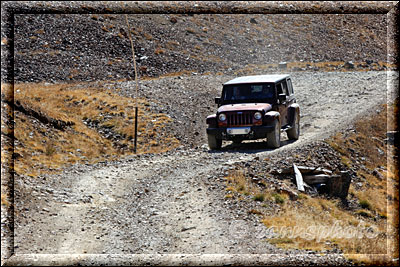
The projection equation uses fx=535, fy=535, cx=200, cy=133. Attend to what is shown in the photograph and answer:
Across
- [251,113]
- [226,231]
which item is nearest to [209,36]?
[251,113]

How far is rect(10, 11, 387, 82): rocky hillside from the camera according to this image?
34344 mm

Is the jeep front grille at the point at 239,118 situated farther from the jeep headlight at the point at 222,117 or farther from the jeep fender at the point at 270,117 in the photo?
the jeep fender at the point at 270,117

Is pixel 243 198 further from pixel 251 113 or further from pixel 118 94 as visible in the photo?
pixel 118 94

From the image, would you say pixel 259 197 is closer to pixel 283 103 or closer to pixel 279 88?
pixel 283 103

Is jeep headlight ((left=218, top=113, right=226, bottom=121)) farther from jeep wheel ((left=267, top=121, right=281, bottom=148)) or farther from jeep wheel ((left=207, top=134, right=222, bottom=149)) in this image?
jeep wheel ((left=267, top=121, right=281, bottom=148))

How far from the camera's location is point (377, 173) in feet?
57.0

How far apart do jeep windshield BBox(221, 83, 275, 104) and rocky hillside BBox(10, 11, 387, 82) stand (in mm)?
15499

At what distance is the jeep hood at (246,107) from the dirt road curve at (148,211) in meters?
1.40

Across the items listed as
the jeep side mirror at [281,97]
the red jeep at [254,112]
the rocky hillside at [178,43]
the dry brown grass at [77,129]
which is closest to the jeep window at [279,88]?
the red jeep at [254,112]

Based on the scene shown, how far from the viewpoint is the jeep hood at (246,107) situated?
58.0ft

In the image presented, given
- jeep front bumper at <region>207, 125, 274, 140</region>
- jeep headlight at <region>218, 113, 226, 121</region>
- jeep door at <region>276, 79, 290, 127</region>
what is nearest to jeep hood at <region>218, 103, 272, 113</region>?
jeep headlight at <region>218, 113, 226, 121</region>

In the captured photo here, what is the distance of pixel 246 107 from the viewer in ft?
58.6

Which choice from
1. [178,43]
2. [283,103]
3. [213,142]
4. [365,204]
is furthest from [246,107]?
[178,43]

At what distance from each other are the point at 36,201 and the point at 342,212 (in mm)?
7526
